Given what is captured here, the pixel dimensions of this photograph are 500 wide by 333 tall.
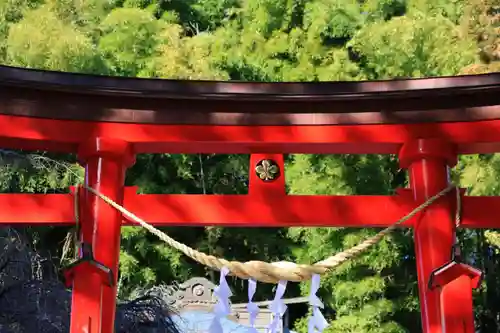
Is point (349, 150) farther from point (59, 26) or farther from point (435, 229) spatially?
point (59, 26)

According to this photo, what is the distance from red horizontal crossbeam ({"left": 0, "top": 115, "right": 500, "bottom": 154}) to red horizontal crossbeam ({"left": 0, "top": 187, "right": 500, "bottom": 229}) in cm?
31

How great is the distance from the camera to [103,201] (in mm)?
3771

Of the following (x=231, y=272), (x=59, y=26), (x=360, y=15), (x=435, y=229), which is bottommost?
(x=231, y=272)

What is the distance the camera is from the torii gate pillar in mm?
3664

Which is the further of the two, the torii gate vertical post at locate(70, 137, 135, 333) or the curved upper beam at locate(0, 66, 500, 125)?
the curved upper beam at locate(0, 66, 500, 125)

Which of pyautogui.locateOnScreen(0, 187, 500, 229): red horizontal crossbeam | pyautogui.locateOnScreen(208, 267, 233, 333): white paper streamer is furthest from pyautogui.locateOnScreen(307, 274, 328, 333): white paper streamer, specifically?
pyautogui.locateOnScreen(0, 187, 500, 229): red horizontal crossbeam

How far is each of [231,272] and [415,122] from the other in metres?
1.47

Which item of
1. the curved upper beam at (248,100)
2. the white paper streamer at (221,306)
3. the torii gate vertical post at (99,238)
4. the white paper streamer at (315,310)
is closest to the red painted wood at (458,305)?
the white paper streamer at (315,310)

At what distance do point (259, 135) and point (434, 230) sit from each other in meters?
1.17

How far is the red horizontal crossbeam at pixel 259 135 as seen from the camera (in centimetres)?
388

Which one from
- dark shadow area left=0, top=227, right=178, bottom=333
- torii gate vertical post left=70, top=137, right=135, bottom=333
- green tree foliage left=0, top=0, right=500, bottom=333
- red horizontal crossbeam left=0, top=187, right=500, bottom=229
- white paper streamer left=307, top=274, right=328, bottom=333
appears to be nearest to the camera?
white paper streamer left=307, top=274, right=328, bottom=333

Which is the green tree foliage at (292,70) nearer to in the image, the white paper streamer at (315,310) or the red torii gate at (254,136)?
the red torii gate at (254,136)

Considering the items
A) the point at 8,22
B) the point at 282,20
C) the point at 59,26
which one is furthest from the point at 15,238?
the point at 282,20

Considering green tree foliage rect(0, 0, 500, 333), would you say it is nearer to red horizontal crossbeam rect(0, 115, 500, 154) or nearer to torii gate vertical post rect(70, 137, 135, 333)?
red horizontal crossbeam rect(0, 115, 500, 154)
